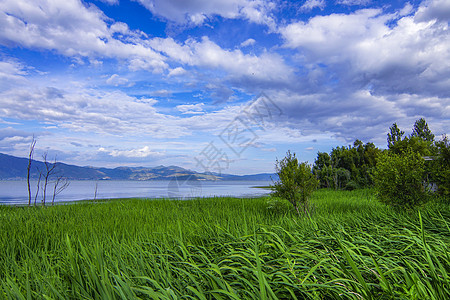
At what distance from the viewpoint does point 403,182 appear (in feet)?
23.4

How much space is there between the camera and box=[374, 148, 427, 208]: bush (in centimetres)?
699

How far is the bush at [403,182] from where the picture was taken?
22.9ft

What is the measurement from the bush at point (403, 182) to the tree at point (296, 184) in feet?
6.44

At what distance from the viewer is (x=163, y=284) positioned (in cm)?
218

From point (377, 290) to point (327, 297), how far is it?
1.56 ft

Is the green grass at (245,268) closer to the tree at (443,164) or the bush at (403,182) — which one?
the bush at (403,182)

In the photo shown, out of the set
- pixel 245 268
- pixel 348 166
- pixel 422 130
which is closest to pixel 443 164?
pixel 245 268

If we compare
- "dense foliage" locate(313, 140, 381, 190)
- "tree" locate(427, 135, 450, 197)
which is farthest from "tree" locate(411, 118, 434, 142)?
"tree" locate(427, 135, 450, 197)

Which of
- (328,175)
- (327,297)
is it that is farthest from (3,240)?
(328,175)

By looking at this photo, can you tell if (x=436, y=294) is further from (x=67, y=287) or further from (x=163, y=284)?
(x=67, y=287)

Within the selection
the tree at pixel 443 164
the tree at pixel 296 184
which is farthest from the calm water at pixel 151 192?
the tree at pixel 443 164

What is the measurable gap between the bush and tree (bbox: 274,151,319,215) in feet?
6.44

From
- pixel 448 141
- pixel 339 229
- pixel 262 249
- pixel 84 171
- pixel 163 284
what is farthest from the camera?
pixel 84 171

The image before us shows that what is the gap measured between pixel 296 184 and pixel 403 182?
2958 mm
